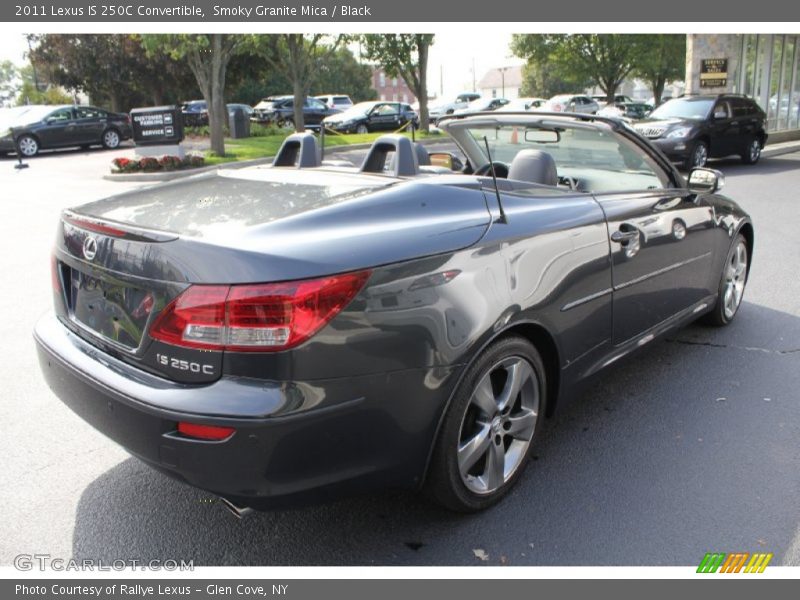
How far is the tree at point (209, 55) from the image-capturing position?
18.4 meters

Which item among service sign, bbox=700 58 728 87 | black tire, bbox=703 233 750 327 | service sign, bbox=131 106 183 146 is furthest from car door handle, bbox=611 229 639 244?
service sign, bbox=700 58 728 87

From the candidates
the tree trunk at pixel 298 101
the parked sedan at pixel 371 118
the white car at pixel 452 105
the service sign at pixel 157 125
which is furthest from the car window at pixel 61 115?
the white car at pixel 452 105

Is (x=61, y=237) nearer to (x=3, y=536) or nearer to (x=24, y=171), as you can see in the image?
(x=3, y=536)

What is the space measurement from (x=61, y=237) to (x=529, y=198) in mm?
1996

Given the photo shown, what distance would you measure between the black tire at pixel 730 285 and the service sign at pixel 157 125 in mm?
15693

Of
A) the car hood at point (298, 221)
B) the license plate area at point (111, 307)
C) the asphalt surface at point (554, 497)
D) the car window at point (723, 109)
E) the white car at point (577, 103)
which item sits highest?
the white car at point (577, 103)

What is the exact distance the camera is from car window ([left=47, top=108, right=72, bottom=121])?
76.5 ft

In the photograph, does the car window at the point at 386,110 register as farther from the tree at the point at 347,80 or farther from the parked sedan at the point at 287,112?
the tree at the point at 347,80

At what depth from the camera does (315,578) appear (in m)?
2.63

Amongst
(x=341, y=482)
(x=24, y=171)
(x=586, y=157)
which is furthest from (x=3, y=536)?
(x=24, y=171)

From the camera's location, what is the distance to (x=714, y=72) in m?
20.6

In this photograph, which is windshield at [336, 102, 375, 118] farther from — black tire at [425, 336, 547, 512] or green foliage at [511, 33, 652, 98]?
black tire at [425, 336, 547, 512]

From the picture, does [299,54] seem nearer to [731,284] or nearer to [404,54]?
[404,54]

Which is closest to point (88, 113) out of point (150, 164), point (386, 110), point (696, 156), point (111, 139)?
point (111, 139)
